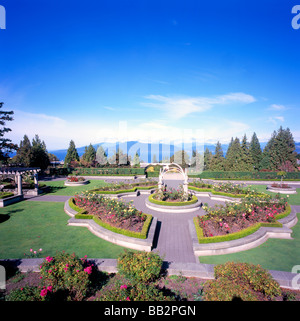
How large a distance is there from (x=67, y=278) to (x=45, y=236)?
5.19 metres

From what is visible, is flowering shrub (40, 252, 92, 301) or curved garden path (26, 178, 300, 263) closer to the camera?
flowering shrub (40, 252, 92, 301)

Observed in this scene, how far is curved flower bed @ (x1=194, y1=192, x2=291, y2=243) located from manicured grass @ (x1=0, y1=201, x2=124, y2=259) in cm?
407

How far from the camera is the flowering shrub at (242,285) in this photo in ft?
14.9

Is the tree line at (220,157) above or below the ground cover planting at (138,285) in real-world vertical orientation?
above

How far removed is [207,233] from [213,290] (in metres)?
3.95

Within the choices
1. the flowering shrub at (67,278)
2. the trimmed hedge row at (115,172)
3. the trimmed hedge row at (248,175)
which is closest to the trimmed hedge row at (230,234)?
the flowering shrub at (67,278)

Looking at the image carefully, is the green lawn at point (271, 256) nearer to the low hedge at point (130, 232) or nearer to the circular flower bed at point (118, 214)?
the low hedge at point (130, 232)

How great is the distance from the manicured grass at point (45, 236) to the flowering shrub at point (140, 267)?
2.13 m

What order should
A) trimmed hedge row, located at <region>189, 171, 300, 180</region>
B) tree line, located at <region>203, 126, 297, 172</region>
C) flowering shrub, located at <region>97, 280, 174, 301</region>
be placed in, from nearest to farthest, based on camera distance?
flowering shrub, located at <region>97, 280, 174, 301</region>, trimmed hedge row, located at <region>189, 171, 300, 180</region>, tree line, located at <region>203, 126, 297, 172</region>

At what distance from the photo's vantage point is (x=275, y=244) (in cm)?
862

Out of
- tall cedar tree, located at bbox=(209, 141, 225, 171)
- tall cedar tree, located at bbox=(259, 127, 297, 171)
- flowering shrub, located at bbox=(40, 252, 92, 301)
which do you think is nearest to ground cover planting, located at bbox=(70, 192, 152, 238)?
flowering shrub, located at bbox=(40, 252, 92, 301)

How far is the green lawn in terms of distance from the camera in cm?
702

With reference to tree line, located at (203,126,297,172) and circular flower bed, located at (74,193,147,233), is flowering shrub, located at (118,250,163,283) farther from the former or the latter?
tree line, located at (203,126,297,172)

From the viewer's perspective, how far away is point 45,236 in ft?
30.2
